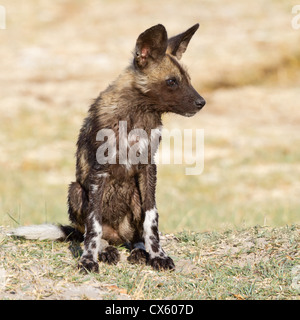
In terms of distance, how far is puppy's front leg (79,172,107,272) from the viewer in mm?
5699

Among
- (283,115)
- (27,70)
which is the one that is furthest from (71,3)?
(283,115)

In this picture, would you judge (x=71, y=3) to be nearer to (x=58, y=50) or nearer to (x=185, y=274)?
(x=58, y=50)

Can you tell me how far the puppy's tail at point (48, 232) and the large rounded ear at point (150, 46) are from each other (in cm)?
211

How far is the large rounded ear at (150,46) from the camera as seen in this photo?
570 centimetres

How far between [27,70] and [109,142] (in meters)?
19.1

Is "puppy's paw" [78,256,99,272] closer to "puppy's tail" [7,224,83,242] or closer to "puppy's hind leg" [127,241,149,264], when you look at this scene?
"puppy's hind leg" [127,241,149,264]

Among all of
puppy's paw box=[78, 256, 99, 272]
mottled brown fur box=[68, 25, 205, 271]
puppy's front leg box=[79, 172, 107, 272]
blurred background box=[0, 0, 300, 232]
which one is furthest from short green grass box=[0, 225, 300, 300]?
blurred background box=[0, 0, 300, 232]

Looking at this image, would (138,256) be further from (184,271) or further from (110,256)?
(184,271)

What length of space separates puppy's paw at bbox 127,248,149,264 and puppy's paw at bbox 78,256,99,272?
548 millimetres

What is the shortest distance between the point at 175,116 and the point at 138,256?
4.99m

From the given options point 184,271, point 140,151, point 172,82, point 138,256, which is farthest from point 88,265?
point 172,82

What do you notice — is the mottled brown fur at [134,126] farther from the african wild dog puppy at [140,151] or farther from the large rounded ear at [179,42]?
the large rounded ear at [179,42]

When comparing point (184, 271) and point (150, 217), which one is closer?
point (184, 271)

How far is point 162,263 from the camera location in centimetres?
582
